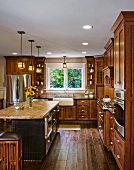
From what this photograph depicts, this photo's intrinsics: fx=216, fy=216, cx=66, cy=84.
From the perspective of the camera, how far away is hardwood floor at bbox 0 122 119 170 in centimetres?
374

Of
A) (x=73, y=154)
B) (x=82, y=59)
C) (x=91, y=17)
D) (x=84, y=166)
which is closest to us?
(x=91, y=17)

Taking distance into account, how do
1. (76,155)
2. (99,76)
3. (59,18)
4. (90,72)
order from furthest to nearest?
(90,72), (99,76), (76,155), (59,18)

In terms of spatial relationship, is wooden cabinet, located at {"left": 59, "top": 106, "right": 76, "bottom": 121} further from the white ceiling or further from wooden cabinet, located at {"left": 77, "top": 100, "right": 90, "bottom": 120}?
the white ceiling

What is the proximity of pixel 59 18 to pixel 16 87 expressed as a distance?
16.4 feet

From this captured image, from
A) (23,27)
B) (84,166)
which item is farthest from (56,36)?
(84,166)

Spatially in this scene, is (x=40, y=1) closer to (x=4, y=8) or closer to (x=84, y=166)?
(x=4, y=8)

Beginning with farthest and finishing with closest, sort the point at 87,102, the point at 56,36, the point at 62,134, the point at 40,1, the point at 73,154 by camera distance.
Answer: the point at 87,102 → the point at 62,134 → the point at 56,36 → the point at 73,154 → the point at 40,1

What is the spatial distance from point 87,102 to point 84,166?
14.1 feet

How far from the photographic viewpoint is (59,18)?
3428 mm

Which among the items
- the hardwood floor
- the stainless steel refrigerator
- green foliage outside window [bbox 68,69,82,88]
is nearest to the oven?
the hardwood floor

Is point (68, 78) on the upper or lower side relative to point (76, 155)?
upper

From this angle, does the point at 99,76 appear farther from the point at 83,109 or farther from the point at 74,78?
the point at 83,109

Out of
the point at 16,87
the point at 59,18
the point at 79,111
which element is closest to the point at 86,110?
the point at 79,111

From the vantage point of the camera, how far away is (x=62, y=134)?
617 centimetres
